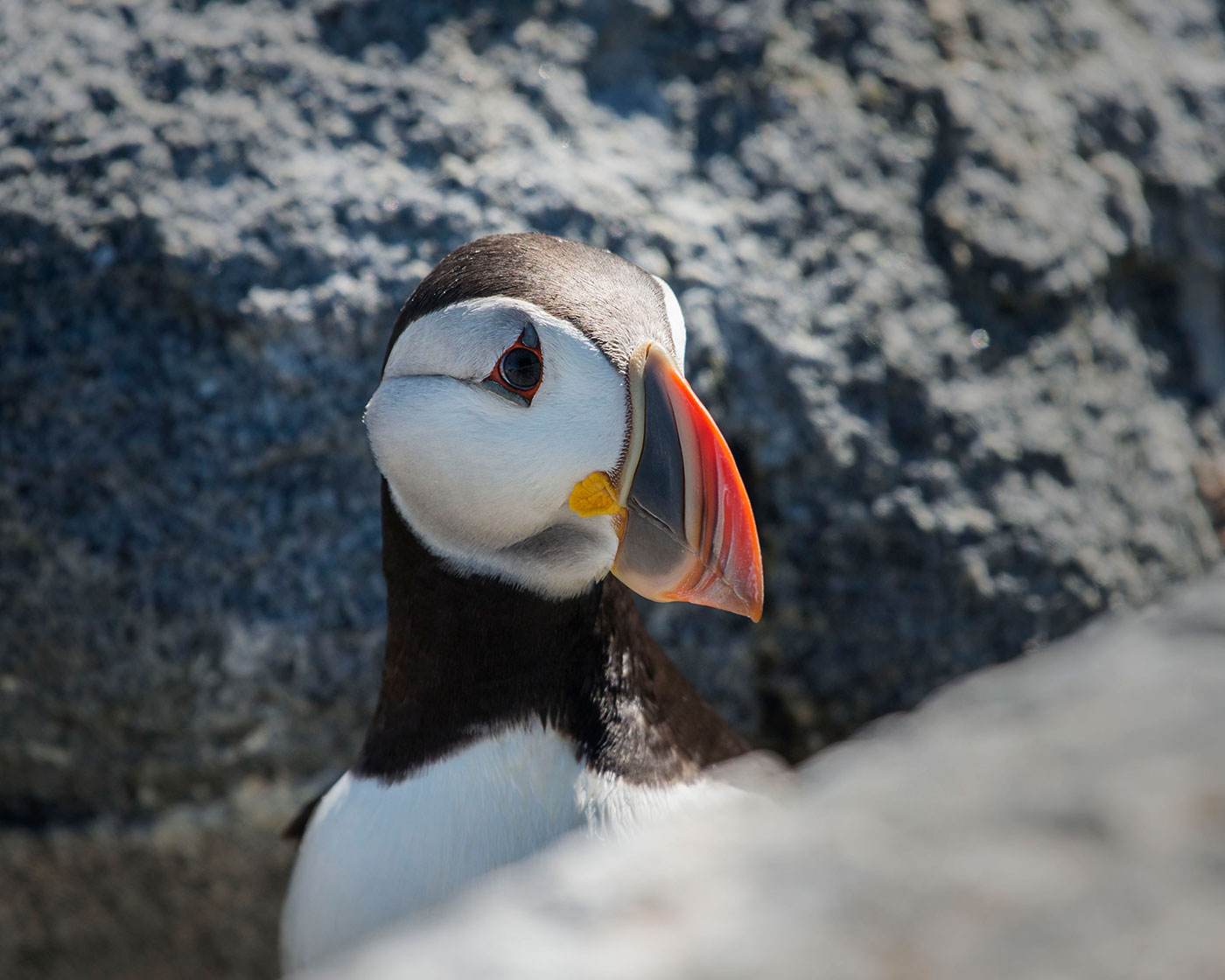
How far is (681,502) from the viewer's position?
1960 mm

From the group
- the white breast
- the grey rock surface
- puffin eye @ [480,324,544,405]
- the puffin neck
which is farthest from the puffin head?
the grey rock surface

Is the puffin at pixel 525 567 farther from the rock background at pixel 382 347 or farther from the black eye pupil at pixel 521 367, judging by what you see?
the rock background at pixel 382 347

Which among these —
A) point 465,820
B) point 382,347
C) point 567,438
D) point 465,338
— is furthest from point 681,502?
point 382,347

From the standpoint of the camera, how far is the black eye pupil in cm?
198

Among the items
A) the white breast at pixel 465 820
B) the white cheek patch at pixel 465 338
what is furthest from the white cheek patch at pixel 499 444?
the white breast at pixel 465 820

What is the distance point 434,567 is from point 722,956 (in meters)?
1.54

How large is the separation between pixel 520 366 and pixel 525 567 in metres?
0.40

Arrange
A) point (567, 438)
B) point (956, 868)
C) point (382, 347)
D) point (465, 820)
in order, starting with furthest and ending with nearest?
point (382, 347), point (465, 820), point (567, 438), point (956, 868)

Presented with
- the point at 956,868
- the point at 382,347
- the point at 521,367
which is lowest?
the point at 382,347

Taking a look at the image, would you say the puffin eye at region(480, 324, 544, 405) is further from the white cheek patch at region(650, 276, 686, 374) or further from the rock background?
the rock background

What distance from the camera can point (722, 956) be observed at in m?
0.72

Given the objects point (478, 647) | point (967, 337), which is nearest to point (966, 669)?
point (967, 337)

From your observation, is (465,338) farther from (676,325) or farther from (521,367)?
(676,325)

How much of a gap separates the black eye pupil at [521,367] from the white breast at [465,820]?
26.7 inches
